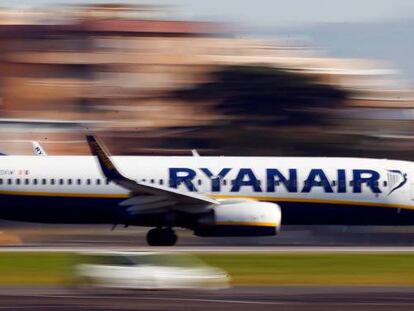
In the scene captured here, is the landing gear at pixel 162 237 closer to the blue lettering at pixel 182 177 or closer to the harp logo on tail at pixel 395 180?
the blue lettering at pixel 182 177

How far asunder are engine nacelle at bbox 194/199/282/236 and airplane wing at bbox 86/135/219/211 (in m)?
0.49

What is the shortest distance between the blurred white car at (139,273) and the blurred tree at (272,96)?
2181 inches

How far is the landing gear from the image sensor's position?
3991 cm

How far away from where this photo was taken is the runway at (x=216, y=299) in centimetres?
2172

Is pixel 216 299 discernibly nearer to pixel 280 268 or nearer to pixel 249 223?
pixel 280 268

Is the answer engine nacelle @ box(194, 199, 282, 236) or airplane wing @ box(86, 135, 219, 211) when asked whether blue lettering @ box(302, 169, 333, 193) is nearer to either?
engine nacelle @ box(194, 199, 282, 236)

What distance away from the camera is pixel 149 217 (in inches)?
1561

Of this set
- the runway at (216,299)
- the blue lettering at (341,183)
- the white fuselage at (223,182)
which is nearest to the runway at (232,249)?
the white fuselage at (223,182)

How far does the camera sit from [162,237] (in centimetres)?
4000

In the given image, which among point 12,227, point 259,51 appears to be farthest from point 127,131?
point 12,227

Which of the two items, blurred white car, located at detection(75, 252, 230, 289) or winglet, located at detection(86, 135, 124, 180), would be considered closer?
blurred white car, located at detection(75, 252, 230, 289)

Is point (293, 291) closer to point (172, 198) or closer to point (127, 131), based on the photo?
point (172, 198)

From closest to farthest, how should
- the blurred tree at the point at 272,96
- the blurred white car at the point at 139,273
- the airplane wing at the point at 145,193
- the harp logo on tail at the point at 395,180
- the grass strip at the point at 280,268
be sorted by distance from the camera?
1. the blurred white car at the point at 139,273
2. the grass strip at the point at 280,268
3. the airplane wing at the point at 145,193
4. the harp logo on tail at the point at 395,180
5. the blurred tree at the point at 272,96

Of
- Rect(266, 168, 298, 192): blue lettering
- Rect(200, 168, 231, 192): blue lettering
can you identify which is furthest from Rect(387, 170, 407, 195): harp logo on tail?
Rect(200, 168, 231, 192): blue lettering
